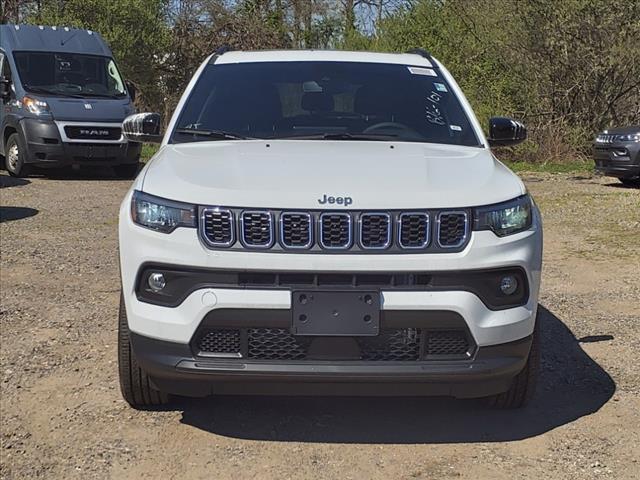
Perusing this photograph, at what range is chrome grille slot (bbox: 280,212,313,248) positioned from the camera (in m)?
3.39

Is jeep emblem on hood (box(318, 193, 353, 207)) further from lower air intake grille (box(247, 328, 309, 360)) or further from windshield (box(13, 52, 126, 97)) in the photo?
windshield (box(13, 52, 126, 97))

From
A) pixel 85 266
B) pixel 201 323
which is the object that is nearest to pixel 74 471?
pixel 201 323

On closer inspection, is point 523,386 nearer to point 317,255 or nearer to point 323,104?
point 317,255

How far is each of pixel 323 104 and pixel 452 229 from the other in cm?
163

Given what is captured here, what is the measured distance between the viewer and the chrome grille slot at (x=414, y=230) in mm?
3414

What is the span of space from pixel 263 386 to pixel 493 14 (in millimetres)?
16578

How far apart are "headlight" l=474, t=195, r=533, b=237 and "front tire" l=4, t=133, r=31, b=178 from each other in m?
11.5

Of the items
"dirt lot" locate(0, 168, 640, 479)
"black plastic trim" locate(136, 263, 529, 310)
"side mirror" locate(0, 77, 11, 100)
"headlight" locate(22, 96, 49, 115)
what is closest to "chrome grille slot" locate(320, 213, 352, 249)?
"black plastic trim" locate(136, 263, 529, 310)

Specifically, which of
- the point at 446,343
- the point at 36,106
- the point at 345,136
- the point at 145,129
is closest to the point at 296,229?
the point at 446,343

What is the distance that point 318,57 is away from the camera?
5.24 metres

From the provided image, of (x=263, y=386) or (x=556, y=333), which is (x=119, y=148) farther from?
(x=263, y=386)

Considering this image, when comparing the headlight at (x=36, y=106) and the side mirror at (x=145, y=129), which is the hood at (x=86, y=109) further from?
the side mirror at (x=145, y=129)

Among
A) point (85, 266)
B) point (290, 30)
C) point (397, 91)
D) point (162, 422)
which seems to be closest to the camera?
point (162, 422)

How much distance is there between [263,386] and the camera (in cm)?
353
